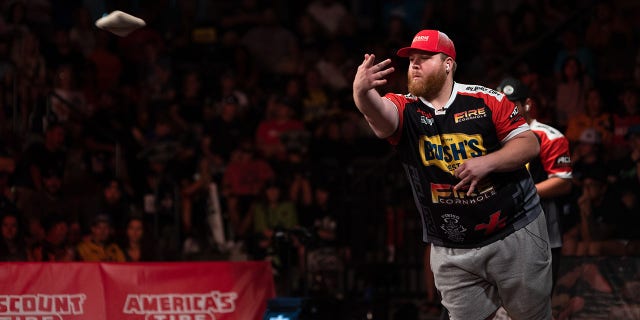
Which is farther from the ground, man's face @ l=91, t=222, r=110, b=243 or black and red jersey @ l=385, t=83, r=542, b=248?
black and red jersey @ l=385, t=83, r=542, b=248

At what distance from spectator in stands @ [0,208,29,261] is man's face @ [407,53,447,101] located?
19.1 feet

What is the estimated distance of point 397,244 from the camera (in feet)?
40.1

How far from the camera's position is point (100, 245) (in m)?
11.2

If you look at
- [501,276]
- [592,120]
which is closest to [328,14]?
[592,120]

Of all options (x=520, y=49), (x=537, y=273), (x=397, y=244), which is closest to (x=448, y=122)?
(x=537, y=273)

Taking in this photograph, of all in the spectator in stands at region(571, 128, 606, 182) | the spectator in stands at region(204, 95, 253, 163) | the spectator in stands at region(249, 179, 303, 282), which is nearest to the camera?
the spectator in stands at region(571, 128, 606, 182)

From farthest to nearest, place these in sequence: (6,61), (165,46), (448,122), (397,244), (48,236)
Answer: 1. (165,46)
2. (6,61)
3. (397,244)
4. (48,236)
5. (448,122)

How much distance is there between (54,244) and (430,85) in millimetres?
5936

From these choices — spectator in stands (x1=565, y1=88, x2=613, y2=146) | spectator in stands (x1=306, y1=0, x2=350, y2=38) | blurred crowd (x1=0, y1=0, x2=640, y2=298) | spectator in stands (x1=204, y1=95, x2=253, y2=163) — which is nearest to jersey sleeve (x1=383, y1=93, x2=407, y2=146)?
blurred crowd (x1=0, y1=0, x2=640, y2=298)

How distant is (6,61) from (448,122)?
364 inches

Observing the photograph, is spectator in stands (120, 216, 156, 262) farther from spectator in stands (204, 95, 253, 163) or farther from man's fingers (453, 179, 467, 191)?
man's fingers (453, 179, 467, 191)

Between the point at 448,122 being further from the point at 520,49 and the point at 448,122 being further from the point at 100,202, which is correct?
the point at 520,49

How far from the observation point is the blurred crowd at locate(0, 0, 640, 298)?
451 inches

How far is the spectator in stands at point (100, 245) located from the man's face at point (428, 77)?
5.69 m
